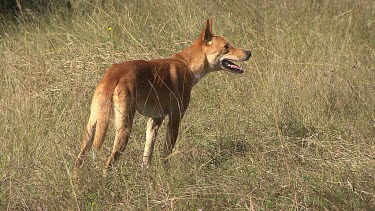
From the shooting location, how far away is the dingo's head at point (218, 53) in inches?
264

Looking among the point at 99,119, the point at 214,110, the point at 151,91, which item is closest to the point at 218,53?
the point at 214,110

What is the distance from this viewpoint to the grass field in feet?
14.8

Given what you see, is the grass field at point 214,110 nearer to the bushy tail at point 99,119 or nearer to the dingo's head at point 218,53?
the bushy tail at point 99,119

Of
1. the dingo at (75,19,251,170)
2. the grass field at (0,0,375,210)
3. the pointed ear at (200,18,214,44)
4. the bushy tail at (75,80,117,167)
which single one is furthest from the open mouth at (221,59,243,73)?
the bushy tail at (75,80,117,167)

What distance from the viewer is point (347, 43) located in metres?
8.57

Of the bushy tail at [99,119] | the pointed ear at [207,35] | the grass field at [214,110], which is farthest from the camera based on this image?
the pointed ear at [207,35]

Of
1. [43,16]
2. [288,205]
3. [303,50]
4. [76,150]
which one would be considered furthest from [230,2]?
[288,205]

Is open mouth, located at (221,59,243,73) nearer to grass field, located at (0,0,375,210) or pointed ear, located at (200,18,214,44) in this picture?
pointed ear, located at (200,18,214,44)

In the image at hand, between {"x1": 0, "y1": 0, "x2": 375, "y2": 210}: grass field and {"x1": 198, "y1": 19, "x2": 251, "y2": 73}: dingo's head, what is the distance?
39cm

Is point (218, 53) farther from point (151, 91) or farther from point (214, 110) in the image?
point (151, 91)

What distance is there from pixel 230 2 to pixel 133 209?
18.6 ft

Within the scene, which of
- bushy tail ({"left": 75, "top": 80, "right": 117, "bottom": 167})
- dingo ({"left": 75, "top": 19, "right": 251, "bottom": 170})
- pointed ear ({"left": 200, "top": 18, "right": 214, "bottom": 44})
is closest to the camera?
bushy tail ({"left": 75, "top": 80, "right": 117, "bottom": 167})

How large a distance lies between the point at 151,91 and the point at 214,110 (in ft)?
4.03

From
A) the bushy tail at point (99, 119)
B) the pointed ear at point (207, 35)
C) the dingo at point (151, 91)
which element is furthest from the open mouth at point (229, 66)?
the bushy tail at point (99, 119)
